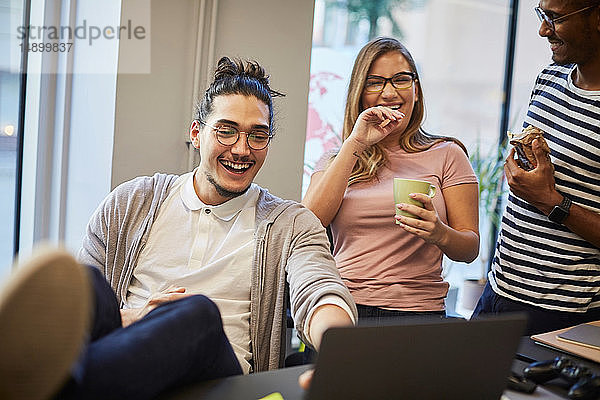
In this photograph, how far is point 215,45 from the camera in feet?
8.52

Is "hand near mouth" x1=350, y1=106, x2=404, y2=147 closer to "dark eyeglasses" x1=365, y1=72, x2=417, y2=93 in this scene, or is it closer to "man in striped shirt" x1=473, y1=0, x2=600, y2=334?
"dark eyeglasses" x1=365, y1=72, x2=417, y2=93

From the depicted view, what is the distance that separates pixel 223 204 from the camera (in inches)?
69.3

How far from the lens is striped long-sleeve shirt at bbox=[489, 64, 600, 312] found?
176 cm

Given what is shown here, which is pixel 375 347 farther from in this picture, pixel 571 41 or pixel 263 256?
pixel 571 41

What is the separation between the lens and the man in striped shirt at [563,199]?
1.71 m

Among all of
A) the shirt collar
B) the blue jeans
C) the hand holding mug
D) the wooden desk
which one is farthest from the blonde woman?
the wooden desk

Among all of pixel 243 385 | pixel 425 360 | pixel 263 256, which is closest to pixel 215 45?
pixel 263 256

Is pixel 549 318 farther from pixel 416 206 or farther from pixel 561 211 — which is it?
pixel 416 206

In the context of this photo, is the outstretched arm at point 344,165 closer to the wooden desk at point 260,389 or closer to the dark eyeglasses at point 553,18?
the dark eyeglasses at point 553,18

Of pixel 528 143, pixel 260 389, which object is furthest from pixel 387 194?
pixel 260 389

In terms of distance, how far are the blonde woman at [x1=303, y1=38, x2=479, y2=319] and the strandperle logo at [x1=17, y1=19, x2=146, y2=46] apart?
815mm

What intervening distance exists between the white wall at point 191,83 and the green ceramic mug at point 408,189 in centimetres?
59

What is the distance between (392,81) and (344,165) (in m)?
0.30

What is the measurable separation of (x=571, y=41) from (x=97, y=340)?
1422 millimetres
